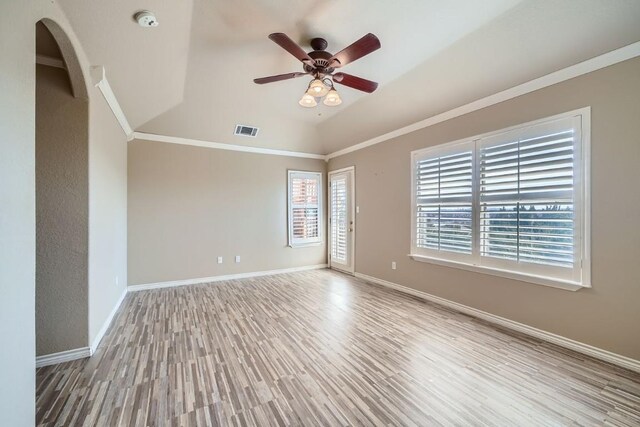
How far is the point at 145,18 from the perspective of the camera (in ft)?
6.70

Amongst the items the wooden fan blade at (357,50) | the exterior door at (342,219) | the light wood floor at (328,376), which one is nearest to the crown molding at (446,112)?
the exterior door at (342,219)

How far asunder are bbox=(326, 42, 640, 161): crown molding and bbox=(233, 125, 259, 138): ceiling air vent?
97.6 inches

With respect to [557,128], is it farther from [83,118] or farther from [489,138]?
[83,118]

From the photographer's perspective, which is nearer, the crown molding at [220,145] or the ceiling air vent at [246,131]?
the crown molding at [220,145]

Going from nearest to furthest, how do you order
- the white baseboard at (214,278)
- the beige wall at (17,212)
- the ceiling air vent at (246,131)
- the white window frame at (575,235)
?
the beige wall at (17,212) → the white window frame at (575,235) → the white baseboard at (214,278) → the ceiling air vent at (246,131)

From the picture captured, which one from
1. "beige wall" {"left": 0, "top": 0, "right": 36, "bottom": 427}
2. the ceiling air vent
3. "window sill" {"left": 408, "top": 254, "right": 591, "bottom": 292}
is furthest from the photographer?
the ceiling air vent

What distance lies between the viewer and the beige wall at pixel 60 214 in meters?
2.25

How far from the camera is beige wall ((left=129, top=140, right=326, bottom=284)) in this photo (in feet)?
14.5

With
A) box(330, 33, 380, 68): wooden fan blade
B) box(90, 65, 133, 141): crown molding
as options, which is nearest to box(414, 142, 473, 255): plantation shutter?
box(330, 33, 380, 68): wooden fan blade

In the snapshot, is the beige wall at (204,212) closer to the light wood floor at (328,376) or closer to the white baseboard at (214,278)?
the white baseboard at (214,278)

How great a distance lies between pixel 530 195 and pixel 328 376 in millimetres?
2664

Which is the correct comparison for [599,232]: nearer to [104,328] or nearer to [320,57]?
[320,57]

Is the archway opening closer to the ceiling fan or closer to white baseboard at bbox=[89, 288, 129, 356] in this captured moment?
white baseboard at bbox=[89, 288, 129, 356]

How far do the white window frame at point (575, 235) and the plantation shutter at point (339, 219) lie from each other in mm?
2277
